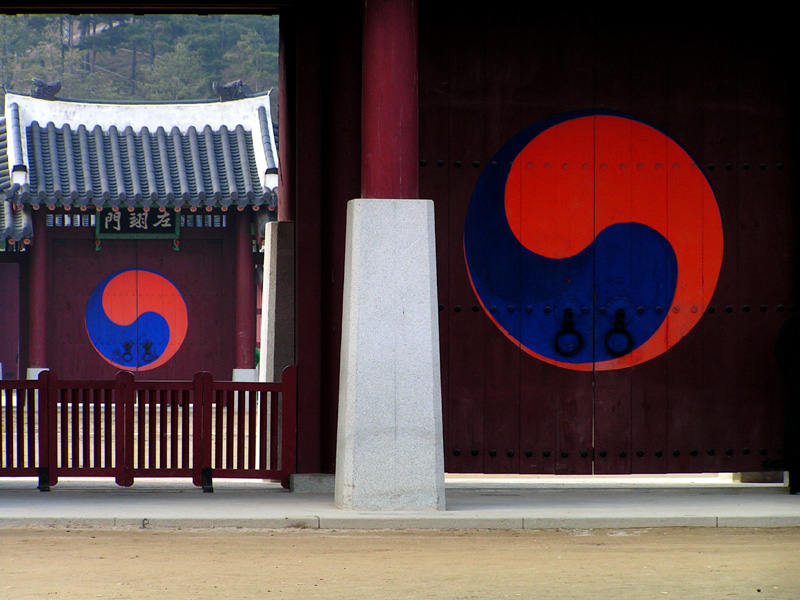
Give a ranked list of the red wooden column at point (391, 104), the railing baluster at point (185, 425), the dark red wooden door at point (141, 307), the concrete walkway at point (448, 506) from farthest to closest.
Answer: the dark red wooden door at point (141, 307), the railing baluster at point (185, 425), the red wooden column at point (391, 104), the concrete walkway at point (448, 506)

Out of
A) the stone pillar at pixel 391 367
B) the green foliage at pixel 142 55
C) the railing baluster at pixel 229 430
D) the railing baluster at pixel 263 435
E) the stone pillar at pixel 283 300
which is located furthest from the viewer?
the green foliage at pixel 142 55

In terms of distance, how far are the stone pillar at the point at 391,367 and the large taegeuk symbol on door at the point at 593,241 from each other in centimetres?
146

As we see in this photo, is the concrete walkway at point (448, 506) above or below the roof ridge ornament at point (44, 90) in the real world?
below

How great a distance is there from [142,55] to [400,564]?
67.4m

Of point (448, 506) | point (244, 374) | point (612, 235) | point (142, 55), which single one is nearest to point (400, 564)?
point (448, 506)

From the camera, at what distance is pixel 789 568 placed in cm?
740

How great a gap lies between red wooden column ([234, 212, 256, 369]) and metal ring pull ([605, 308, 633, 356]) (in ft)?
52.5

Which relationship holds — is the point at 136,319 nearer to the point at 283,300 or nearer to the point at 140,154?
the point at 140,154

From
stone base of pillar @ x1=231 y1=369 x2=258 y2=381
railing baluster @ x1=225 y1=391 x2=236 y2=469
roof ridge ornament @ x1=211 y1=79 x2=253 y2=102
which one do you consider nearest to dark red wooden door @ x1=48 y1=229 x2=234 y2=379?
stone base of pillar @ x1=231 y1=369 x2=258 y2=381

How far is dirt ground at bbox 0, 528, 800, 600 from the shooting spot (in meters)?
6.65

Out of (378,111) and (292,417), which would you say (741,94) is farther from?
(292,417)

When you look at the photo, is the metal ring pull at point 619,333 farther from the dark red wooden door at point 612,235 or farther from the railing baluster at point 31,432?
the railing baluster at point 31,432

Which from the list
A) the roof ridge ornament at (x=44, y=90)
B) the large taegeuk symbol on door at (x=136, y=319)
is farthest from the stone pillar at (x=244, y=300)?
the roof ridge ornament at (x=44, y=90)

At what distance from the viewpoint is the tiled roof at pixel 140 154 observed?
1011 inches
